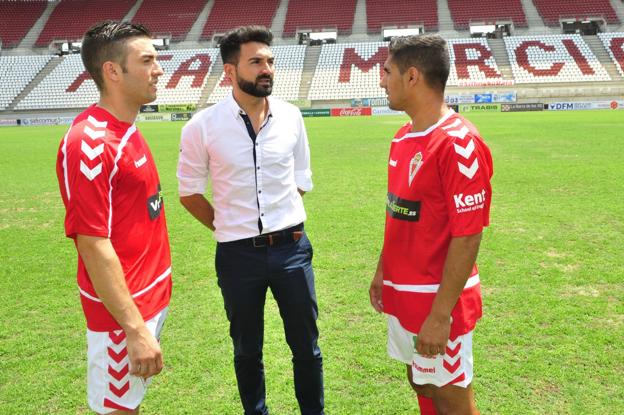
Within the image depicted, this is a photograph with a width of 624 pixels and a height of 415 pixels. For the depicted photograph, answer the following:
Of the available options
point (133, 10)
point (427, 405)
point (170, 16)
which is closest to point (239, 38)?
point (427, 405)

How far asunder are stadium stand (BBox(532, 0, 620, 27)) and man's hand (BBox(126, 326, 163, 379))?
54.7 meters

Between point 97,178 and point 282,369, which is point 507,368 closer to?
point 282,369

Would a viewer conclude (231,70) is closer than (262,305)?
Yes

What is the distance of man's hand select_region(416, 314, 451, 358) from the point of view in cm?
216

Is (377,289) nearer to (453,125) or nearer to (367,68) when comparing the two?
(453,125)

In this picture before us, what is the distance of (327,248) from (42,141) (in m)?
20.6

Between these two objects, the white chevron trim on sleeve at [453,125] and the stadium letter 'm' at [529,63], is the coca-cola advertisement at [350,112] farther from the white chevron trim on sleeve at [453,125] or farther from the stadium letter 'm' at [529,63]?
the white chevron trim on sleeve at [453,125]

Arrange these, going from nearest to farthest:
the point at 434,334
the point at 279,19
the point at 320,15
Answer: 1. the point at 434,334
2. the point at 320,15
3. the point at 279,19

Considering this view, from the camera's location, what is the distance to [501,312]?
4.52 meters

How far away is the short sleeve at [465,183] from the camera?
2.06m

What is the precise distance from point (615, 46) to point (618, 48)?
457 mm

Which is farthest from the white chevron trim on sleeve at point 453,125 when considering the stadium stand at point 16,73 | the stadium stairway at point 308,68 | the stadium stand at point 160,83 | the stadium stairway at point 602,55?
the stadium stand at point 16,73

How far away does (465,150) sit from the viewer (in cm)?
206

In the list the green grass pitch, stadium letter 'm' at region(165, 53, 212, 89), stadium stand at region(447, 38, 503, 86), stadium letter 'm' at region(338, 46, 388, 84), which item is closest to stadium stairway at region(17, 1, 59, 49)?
stadium letter 'm' at region(165, 53, 212, 89)
